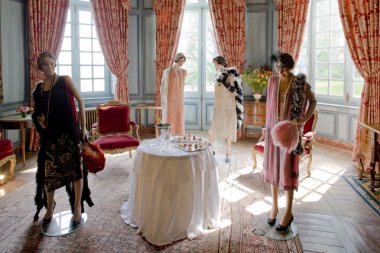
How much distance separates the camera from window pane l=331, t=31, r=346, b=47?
6835 millimetres

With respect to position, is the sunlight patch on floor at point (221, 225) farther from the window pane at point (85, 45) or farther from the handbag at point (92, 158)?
the window pane at point (85, 45)

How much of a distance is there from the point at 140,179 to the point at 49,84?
1.15 metres

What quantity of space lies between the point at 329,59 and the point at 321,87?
1.89 ft

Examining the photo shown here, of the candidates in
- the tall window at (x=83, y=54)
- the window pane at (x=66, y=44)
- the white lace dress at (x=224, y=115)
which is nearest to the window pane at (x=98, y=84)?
the tall window at (x=83, y=54)

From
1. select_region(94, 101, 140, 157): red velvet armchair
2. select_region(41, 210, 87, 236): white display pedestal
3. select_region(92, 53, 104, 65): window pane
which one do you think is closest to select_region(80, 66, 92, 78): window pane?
select_region(92, 53, 104, 65): window pane

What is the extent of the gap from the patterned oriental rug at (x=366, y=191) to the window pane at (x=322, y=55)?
9.42 ft

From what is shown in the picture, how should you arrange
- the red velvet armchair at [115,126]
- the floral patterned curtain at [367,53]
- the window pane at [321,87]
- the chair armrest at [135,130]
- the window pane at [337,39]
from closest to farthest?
the red velvet armchair at [115,126] < the floral patterned curtain at [367,53] < the chair armrest at [135,130] < the window pane at [337,39] < the window pane at [321,87]

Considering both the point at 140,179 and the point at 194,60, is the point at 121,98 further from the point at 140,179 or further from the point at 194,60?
the point at 140,179

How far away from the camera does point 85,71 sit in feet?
25.3

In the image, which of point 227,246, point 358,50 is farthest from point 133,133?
point 358,50

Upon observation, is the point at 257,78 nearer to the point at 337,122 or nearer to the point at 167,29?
the point at 337,122

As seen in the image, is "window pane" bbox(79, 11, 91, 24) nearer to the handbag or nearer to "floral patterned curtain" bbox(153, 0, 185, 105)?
"floral patterned curtain" bbox(153, 0, 185, 105)

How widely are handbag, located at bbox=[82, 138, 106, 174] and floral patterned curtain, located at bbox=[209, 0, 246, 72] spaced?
5.08 meters

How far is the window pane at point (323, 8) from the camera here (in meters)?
7.09
